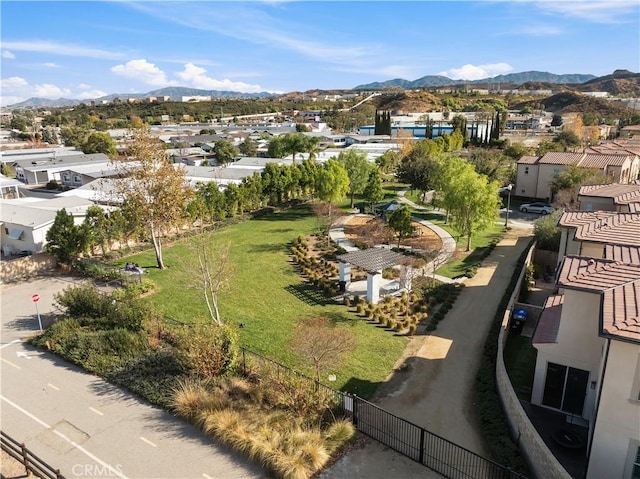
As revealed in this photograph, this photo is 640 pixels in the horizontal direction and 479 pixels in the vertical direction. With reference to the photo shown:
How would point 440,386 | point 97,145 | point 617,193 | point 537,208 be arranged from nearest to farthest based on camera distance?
point 440,386 → point 617,193 → point 537,208 → point 97,145

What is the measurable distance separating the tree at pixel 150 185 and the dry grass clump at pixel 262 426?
1670 cm

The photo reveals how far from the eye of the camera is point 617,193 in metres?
27.8

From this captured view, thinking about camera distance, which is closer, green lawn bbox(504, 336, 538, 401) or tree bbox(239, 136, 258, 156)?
green lawn bbox(504, 336, 538, 401)

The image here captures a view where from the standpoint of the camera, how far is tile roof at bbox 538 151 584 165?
46.6m

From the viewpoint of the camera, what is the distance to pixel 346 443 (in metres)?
13.7

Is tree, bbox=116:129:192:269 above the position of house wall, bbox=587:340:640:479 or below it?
above

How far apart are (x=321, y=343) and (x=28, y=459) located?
33.8 ft

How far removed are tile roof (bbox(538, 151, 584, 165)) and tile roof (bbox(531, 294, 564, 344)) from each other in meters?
34.4

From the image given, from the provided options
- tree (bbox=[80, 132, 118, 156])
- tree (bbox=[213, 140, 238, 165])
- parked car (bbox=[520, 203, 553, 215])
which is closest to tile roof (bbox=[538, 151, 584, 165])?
parked car (bbox=[520, 203, 553, 215])

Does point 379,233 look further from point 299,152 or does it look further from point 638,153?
point 299,152

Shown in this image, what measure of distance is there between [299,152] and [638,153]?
158 feet

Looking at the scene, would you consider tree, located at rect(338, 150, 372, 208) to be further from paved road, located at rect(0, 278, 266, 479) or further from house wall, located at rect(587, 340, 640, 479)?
house wall, located at rect(587, 340, 640, 479)

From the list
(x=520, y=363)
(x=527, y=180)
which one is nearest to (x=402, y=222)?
(x=520, y=363)

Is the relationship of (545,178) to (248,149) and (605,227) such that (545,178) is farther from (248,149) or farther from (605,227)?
(248,149)
